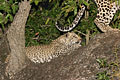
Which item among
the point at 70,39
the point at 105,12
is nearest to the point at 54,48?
the point at 70,39

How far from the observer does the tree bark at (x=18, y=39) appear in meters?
7.15

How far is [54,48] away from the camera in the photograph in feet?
27.0

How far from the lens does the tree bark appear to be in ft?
23.5

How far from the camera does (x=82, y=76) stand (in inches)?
258

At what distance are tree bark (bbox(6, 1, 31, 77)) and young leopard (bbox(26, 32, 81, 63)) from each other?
0.49m

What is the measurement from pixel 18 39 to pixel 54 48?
1.13 metres

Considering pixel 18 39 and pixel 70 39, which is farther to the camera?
pixel 70 39

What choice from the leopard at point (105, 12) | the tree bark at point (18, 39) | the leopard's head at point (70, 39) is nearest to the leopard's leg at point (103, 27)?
the leopard at point (105, 12)

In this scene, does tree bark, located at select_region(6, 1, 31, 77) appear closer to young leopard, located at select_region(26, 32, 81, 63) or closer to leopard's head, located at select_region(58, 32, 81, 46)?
young leopard, located at select_region(26, 32, 81, 63)

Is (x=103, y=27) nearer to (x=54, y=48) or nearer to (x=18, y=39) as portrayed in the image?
(x=54, y=48)

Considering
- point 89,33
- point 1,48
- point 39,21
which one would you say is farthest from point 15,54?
point 89,33

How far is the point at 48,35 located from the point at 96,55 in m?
2.19

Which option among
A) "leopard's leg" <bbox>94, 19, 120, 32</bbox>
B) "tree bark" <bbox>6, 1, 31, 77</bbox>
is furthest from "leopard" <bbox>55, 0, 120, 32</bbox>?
"tree bark" <bbox>6, 1, 31, 77</bbox>

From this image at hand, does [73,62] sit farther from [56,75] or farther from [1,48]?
[1,48]
